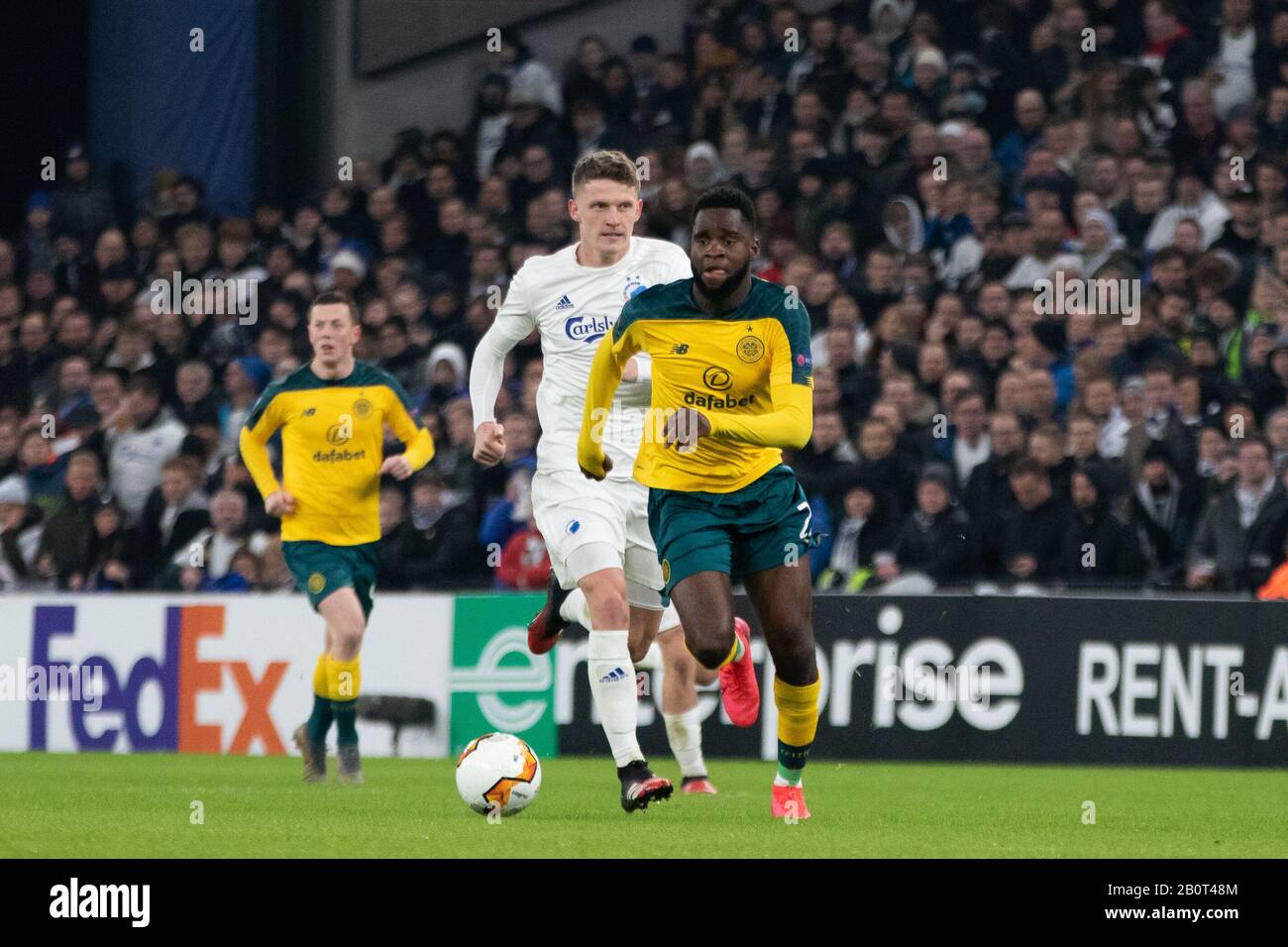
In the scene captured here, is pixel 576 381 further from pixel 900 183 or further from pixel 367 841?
pixel 900 183

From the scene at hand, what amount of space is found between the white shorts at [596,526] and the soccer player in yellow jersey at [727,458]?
79 centimetres

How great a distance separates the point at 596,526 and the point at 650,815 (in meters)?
1.21

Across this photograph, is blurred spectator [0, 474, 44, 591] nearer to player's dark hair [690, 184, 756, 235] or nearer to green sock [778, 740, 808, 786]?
green sock [778, 740, 808, 786]

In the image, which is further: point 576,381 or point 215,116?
point 215,116

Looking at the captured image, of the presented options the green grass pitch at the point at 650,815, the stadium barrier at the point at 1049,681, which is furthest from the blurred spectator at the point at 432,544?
the green grass pitch at the point at 650,815

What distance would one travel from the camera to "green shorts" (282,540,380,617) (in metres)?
10.6

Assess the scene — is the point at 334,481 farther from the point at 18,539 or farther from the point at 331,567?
the point at 18,539

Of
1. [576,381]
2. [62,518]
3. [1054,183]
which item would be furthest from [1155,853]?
[62,518]

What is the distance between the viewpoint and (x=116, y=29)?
67.5 ft

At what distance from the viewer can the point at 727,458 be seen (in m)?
7.98

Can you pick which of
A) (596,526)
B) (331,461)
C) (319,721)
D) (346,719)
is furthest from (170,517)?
(596,526)

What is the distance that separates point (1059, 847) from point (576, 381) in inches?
122

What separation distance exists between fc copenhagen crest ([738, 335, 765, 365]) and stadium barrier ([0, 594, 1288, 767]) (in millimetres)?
4638

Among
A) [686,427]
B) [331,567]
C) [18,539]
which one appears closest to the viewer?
[686,427]
